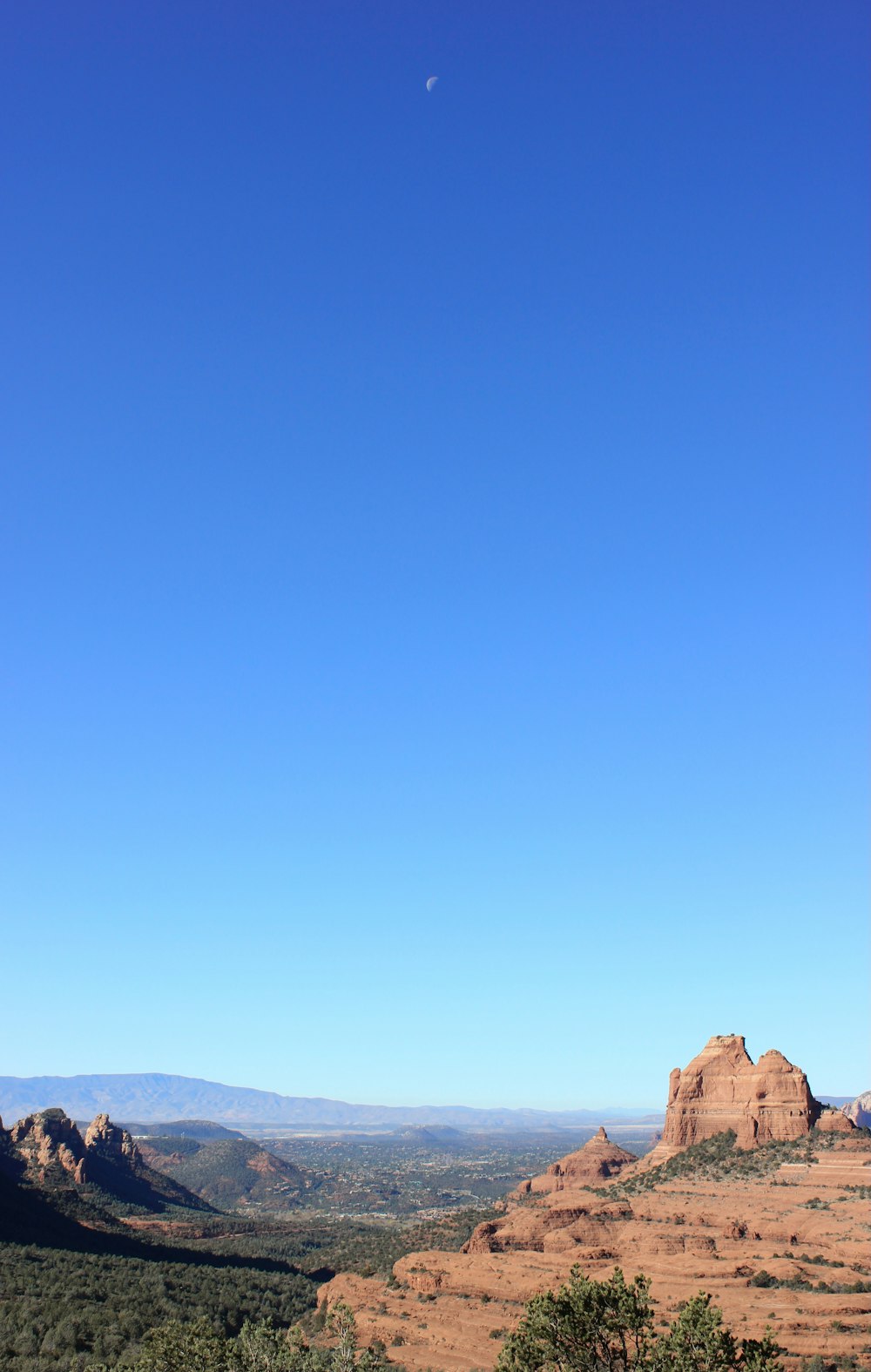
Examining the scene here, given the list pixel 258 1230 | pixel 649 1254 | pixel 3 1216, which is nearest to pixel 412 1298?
pixel 649 1254

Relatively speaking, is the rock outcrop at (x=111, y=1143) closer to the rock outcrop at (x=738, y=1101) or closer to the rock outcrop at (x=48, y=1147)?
the rock outcrop at (x=48, y=1147)

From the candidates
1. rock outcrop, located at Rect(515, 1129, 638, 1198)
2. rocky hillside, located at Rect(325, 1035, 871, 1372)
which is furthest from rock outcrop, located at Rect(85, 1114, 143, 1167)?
rocky hillside, located at Rect(325, 1035, 871, 1372)

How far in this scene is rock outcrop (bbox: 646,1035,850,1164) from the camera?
92.6 metres

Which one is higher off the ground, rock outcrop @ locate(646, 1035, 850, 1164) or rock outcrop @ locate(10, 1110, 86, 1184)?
rock outcrop @ locate(646, 1035, 850, 1164)

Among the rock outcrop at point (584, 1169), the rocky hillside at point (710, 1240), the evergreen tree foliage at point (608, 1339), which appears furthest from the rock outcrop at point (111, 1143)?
the evergreen tree foliage at point (608, 1339)

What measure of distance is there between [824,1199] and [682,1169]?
20558mm

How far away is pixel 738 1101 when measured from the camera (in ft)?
324

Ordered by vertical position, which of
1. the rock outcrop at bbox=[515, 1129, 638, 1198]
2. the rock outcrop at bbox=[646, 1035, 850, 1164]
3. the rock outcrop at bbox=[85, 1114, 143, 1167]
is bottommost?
the rock outcrop at bbox=[85, 1114, 143, 1167]

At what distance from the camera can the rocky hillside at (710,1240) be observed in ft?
190

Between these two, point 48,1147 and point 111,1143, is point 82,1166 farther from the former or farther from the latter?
point 111,1143

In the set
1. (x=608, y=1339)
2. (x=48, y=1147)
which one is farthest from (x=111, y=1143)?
(x=608, y=1339)

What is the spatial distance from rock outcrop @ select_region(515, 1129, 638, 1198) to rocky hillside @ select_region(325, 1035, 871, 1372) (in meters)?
10.4

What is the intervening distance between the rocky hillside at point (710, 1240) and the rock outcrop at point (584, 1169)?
10382 millimetres

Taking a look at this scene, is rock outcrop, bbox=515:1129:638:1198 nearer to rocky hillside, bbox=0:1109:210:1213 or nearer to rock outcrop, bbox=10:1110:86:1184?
rocky hillside, bbox=0:1109:210:1213
